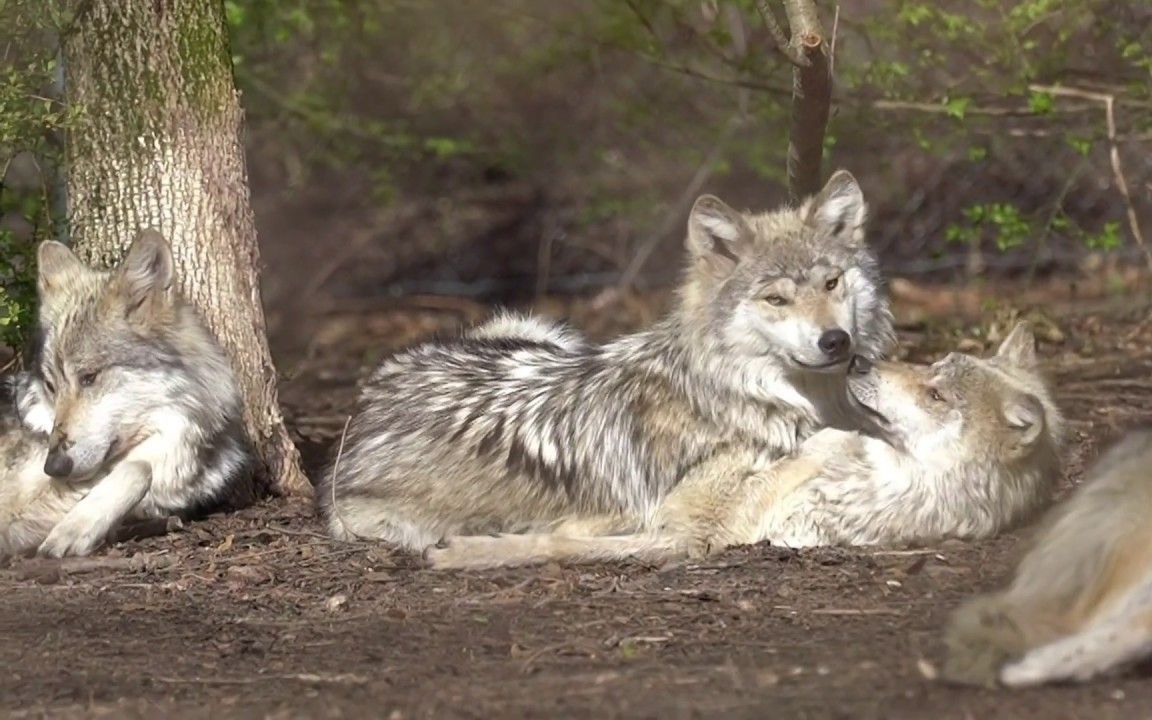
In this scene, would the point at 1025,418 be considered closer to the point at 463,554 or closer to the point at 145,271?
the point at 463,554

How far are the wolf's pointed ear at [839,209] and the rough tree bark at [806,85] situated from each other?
2.90 feet

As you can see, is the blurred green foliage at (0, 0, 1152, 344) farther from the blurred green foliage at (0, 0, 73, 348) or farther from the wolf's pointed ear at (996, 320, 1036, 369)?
the wolf's pointed ear at (996, 320, 1036, 369)

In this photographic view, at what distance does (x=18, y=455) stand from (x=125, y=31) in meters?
2.06

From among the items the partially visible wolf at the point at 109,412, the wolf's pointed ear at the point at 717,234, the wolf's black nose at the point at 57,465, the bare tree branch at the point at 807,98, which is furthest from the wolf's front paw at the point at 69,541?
the bare tree branch at the point at 807,98

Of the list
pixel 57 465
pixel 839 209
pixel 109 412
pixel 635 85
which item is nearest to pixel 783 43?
pixel 839 209

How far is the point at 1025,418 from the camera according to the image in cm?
622

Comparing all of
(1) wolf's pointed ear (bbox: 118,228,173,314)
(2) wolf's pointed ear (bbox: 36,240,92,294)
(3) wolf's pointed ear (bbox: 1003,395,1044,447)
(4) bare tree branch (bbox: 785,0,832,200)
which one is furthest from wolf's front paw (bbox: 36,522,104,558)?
(3) wolf's pointed ear (bbox: 1003,395,1044,447)

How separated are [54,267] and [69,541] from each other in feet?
4.28

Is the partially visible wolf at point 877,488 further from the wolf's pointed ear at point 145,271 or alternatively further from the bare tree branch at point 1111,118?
the bare tree branch at point 1111,118

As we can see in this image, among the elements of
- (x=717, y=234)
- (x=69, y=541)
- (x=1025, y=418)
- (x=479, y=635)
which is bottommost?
(x=69, y=541)

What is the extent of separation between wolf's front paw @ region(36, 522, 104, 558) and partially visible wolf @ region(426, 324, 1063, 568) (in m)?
1.56

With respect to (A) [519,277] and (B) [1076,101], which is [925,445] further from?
(A) [519,277]

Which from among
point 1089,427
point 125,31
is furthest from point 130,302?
point 1089,427

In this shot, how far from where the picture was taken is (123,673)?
5125mm
